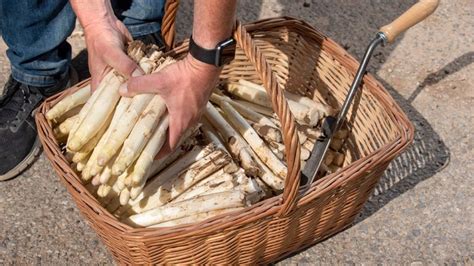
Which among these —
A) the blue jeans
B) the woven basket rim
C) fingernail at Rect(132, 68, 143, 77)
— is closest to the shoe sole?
the blue jeans

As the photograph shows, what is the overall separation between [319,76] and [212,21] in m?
1.04

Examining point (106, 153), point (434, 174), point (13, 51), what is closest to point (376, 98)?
point (434, 174)

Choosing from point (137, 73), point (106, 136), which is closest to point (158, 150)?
point (106, 136)

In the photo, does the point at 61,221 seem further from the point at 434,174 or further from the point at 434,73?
the point at 434,73

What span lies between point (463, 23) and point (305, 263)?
1924 millimetres

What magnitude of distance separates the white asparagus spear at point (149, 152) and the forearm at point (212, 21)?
295 millimetres

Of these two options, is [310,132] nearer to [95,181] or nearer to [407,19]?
[407,19]

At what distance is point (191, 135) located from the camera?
2186 millimetres

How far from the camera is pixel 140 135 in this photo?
192 centimetres

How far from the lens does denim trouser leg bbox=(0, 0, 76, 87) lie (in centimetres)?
253

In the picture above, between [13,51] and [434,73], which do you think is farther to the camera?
[434,73]

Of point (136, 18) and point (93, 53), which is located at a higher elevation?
point (93, 53)

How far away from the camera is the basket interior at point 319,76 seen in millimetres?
2504

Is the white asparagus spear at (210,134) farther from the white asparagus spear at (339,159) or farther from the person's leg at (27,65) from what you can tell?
the person's leg at (27,65)
